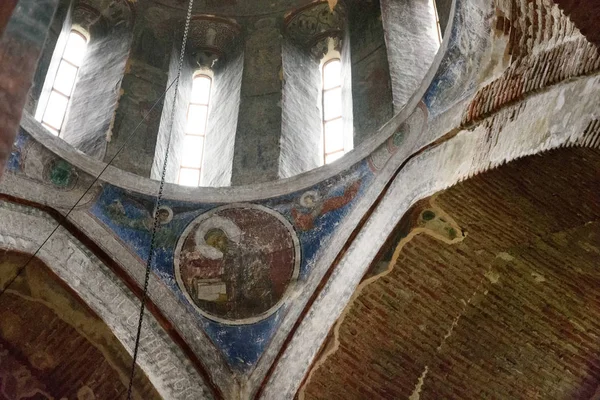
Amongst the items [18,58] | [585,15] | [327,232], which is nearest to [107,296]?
[327,232]

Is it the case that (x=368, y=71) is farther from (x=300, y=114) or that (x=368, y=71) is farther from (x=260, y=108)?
(x=260, y=108)

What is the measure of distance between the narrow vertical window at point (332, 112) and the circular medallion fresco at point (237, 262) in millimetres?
1314

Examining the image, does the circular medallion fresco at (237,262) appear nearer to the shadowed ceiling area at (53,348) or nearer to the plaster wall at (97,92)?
the shadowed ceiling area at (53,348)

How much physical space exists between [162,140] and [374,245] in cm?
291

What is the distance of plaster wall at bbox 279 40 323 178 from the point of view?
333 inches

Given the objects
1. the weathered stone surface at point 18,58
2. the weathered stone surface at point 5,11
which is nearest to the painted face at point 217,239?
the weathered stone surface at point 18,58

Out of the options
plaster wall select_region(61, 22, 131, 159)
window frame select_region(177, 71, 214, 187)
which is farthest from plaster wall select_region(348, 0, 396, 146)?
plaster wall select_region(61, 22, 131, 159)

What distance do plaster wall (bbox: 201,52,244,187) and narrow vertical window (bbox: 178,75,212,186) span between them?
2.9 inches

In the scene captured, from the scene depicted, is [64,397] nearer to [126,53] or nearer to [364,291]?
[364,291]

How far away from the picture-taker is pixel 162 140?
28.3ft

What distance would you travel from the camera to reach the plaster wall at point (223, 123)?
8523mm

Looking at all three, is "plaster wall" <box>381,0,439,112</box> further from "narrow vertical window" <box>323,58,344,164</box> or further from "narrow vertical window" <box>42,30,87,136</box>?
"narrow vertical window" <box>42,30,87,136</box>

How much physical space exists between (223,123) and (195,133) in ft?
1.29

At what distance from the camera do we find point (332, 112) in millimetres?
9172
